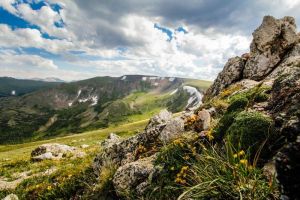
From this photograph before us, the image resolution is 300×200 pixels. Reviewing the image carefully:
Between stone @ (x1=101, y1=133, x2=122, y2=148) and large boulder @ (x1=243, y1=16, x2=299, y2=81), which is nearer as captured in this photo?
stone @ (x1=101, y1=133, x2=122, y2=148)

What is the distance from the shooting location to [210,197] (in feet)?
17.2

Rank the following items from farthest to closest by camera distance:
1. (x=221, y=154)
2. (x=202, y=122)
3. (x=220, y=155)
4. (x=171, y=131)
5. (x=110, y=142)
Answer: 1. (x=110, y=142)
2. (x=171, y=131)
3. (x=202, y=122)
4. (x=220, y=155)
5. (x=221, y=154)

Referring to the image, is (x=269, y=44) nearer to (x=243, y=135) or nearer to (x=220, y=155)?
(x=243, y=135)

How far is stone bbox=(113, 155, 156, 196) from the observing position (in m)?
9.17

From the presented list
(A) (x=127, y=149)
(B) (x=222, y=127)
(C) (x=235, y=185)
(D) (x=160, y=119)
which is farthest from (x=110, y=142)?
(C) (x=235, y=185)

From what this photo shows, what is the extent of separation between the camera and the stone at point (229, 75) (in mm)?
28250

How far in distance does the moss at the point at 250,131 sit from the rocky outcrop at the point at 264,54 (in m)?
20.6

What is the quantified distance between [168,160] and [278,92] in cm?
453

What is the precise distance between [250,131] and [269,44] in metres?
26.3

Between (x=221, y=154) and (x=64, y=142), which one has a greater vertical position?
(x=221, y=154)

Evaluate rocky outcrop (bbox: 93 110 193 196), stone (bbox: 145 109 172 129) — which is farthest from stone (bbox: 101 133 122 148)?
stone (bbox: 145 109 172 129)

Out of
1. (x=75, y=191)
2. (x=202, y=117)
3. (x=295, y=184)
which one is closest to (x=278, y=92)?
(x=202, y=117)

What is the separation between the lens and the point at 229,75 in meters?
28.3

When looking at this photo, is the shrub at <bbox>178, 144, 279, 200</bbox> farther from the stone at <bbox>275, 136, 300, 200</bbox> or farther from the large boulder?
the large boulder
